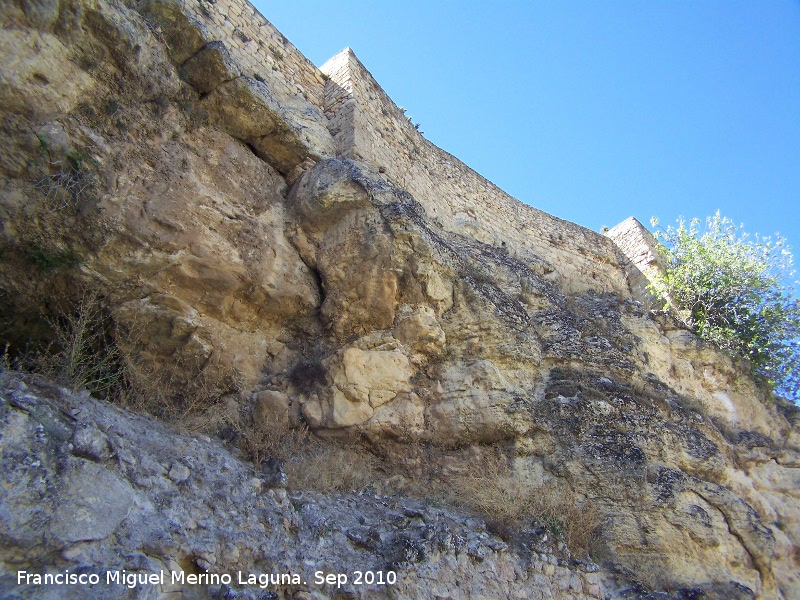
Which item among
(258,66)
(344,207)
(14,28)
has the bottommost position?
(344,207)

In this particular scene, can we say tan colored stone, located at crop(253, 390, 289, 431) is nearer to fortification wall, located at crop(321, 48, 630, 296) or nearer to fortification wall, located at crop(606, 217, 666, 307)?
fortification wall, located at crop(321, 48, 630, 296)

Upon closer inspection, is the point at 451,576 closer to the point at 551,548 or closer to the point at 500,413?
the point at 551,548

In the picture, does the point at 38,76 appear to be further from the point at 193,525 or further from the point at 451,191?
the point at 451,191

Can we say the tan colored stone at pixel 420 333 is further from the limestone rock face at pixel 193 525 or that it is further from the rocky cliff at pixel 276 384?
the limestone rock face at pixel 193 525

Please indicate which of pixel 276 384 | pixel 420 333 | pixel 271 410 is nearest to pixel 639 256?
pixel 420 333


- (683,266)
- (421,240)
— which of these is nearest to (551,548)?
(421,240)

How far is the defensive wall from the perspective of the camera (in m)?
6.32

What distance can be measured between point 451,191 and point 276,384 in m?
5.30

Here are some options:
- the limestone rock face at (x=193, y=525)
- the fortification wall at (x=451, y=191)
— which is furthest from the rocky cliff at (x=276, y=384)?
the fortification wall at (x=451, y=191)

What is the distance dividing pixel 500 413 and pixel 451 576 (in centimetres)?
184

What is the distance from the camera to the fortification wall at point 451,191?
851cm

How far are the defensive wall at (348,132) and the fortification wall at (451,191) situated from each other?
0.02 meters

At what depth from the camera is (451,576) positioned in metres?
4.20

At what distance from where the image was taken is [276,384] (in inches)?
232
